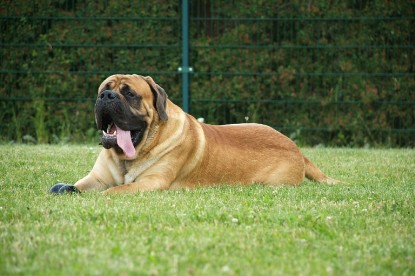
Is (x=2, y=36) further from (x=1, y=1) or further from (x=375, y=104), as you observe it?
(x=375, y=104)

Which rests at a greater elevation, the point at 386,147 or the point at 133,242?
the point at 133,242

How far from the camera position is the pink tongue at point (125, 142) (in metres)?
5.67

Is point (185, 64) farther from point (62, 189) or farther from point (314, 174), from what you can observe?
point (62, 189)

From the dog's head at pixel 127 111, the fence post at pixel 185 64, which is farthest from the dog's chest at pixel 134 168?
the fence post at pixel 185 64

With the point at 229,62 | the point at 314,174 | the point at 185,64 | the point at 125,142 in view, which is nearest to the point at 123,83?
the point at 125,142

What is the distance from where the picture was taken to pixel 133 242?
3734 millimetres

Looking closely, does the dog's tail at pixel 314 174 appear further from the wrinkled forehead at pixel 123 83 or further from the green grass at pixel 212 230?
the wrinkled forehead at pixel 123 83

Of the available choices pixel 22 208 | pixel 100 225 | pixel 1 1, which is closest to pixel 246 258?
pixel 100 225

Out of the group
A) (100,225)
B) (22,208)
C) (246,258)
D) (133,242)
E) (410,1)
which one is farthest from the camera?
(410,1)

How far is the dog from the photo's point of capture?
5652 millimetres

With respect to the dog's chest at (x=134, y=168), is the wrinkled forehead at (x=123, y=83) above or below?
above

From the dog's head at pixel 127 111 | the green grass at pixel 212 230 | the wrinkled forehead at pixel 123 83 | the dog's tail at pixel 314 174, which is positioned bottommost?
the dog's tail at pixel 314 174

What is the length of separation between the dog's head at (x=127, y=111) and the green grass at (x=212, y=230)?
1.79 ft

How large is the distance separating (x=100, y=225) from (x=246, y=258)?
1001mm
